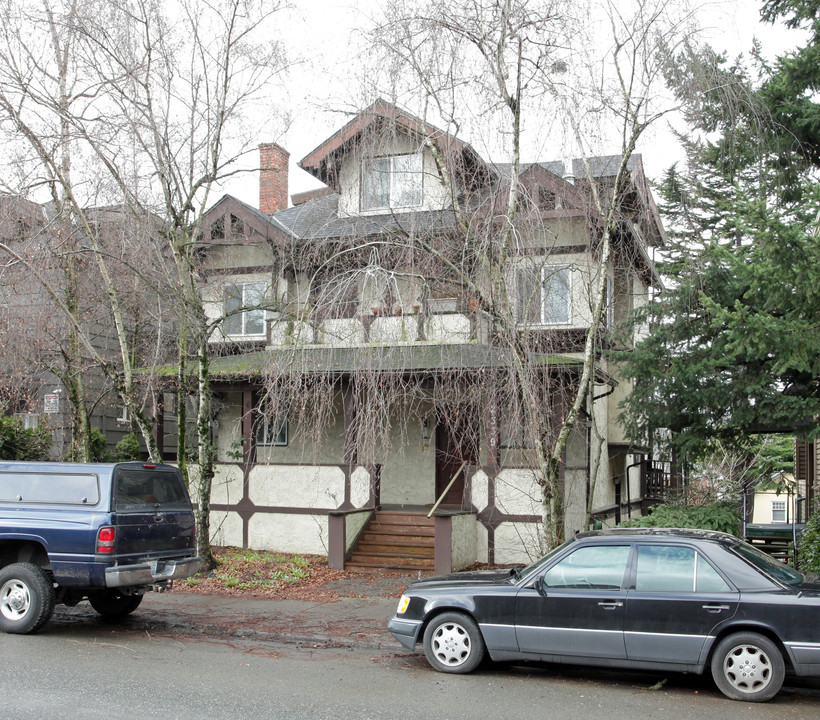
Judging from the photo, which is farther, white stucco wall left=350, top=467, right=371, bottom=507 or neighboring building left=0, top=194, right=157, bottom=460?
white stucco wall left=350, top=467, right=371, bottom=507

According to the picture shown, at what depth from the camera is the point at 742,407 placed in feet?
39.6

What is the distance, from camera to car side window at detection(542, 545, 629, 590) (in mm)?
7262

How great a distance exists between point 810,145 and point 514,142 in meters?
4.72

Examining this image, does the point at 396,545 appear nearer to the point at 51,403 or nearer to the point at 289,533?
the point at 289,533

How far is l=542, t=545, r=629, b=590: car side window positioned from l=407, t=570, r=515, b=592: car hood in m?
0.54

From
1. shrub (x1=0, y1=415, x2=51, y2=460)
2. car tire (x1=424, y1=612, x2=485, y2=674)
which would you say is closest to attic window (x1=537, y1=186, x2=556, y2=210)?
car tire (x1=424, y1=612, x2=485, y2=674)

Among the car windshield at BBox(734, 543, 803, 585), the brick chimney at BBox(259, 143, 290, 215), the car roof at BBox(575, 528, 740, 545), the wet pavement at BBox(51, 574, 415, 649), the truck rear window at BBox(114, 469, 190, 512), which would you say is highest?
the brick chimney at BBox(259, 143, 290, 215)

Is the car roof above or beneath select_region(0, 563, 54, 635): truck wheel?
above

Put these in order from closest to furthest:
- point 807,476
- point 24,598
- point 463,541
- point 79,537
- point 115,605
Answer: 1. point 79,537
2. point 24,598
3. point 115,605
4. point 463,541
5. point 807,476

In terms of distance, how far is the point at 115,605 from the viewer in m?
10.3

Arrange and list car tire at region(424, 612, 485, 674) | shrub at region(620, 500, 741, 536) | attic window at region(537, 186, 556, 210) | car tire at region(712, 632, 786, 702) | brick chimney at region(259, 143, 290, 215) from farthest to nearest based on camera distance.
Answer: brick chimney at region(259, 143, 290, 215)
attic window at region(537, 186, 556, 210)
shrub at region(620, 500, 741, 536)
car tire at region(424, 612, 485, 674)
car tire at region(712, 632, 786, 702)

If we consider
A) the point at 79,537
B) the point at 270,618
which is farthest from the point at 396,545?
the point at 79,537

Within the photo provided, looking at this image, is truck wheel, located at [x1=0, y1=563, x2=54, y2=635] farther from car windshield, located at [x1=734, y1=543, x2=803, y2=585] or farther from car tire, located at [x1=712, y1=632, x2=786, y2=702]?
car windshield, located at [x1=734, y1=543, x2=803, y2=585]

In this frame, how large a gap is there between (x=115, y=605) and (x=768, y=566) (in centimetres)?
774
